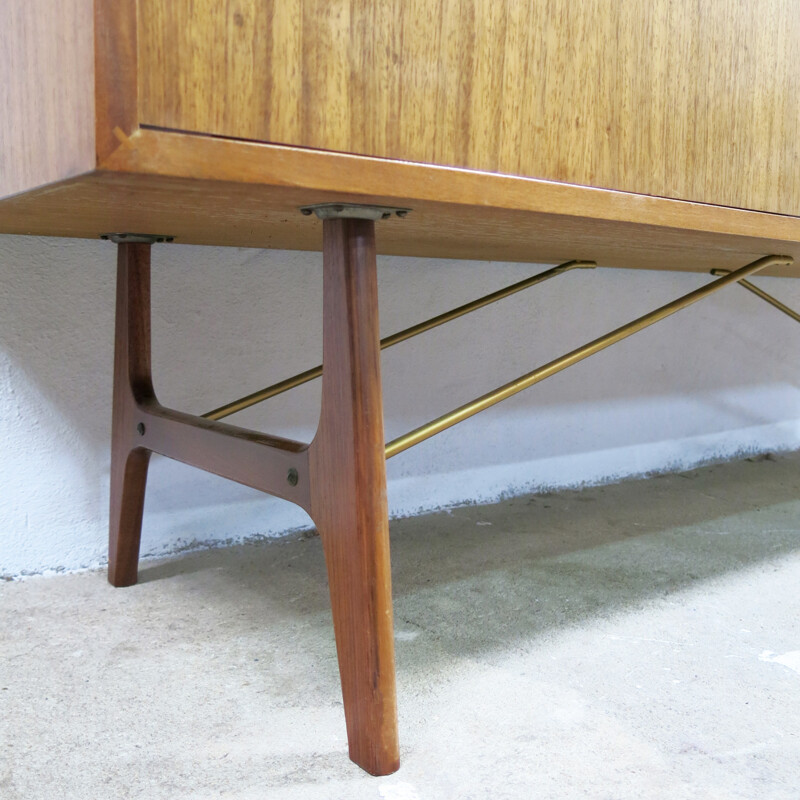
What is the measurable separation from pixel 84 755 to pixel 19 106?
55 cm

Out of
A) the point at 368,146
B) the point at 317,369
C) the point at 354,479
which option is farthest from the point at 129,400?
the point at 368,146

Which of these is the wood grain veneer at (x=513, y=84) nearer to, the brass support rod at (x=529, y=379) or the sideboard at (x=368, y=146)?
the sideboard at (x=368, y=146)

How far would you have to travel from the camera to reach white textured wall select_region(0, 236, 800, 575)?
1.21 m

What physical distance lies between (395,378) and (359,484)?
34.4 inches

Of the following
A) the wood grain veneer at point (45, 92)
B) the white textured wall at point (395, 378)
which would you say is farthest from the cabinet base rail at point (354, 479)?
the white textured wall at point (395, 378)

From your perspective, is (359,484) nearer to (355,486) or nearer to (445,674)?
(355,486)

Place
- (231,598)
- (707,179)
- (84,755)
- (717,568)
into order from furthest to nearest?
1. (717,568)
2. (231,598)
3. (707,179)
4. (84,755)

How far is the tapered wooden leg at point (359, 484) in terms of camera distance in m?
0.70

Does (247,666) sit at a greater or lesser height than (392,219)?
lesser

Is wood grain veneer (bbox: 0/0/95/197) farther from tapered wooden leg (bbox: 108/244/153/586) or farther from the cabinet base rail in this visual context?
tapered wooden leg (bbox: 108/244/153/586)

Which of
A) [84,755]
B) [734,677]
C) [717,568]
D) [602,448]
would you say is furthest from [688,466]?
[84,755]

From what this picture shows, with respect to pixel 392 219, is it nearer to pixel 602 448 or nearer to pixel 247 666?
pixel 247 666

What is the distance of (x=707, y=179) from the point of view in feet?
2.89

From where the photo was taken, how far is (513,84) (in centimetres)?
69
